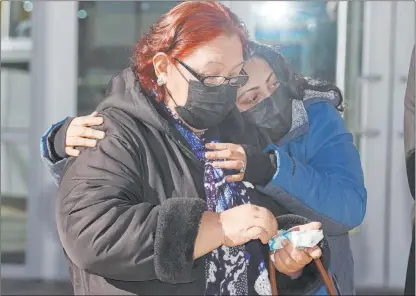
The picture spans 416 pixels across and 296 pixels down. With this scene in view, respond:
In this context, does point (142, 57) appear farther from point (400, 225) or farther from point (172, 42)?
point (400, 225)

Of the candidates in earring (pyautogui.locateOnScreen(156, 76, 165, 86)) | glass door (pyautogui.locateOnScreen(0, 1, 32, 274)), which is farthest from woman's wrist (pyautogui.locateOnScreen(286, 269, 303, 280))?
glass door (pyautogui.locateOnScreen(0, 1, 32, 274))

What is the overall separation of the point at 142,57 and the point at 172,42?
0.10 m

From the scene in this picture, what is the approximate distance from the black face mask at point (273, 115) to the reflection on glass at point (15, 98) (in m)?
2.74

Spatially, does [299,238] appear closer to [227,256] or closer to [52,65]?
[227,256]

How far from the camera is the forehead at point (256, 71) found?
1.71 metres

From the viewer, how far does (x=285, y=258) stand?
1609mm

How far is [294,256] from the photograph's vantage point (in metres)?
1.59

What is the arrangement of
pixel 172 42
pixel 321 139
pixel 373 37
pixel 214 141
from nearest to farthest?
pixel 172 42
pixel 214 141
pixel 321 139
pixel 373 37

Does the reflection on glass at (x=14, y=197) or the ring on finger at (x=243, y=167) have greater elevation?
the ring on finger at (x=243, y=167)

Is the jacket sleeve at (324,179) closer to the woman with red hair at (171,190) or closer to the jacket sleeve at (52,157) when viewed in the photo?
the woman with red hair at (171,190)

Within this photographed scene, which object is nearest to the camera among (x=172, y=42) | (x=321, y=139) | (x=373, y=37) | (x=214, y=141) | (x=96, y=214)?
(x=96, y=214)

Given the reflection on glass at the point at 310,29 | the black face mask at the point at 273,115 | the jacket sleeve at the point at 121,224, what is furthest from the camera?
the reflection on glass at the point at 310,29

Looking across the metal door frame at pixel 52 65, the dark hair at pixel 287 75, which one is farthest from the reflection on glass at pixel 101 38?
the dark hair at pixel 287 75

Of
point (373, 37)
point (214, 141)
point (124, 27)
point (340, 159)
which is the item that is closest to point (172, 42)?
point (214, 141)
